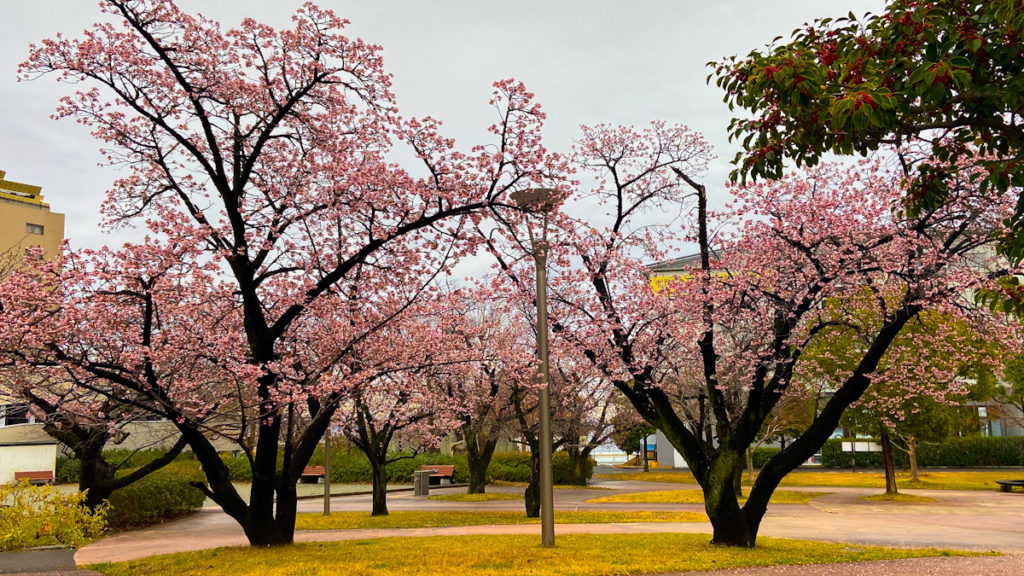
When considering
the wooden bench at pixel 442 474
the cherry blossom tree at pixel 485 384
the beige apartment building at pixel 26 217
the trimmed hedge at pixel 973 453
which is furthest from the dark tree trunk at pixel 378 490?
the beige apartment building at pixel 26 217

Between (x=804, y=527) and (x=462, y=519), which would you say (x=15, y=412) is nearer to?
(x=462, y=519)

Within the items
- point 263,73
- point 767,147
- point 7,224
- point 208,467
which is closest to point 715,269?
point 767,147

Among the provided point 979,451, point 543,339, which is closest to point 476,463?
point 543,339

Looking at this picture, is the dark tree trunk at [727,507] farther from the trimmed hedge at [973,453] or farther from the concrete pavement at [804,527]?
the trimmed hedge at [973,453]

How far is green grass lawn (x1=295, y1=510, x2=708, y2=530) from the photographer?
1731 centimetres

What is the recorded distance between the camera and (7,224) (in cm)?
5034

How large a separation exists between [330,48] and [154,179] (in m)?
3.89

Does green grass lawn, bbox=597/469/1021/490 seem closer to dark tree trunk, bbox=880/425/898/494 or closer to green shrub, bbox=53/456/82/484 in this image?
dark tree trunk, bbox=880/425/898/494

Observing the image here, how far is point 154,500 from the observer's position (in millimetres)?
19344

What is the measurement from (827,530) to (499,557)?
8913mm

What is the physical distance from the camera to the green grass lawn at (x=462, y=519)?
1731cm

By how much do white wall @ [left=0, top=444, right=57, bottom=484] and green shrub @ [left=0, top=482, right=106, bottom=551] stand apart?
19.1 m

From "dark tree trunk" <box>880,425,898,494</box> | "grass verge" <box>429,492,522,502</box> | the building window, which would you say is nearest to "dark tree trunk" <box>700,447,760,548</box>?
the building window

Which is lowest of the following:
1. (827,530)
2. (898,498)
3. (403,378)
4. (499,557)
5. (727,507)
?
(898,498)
